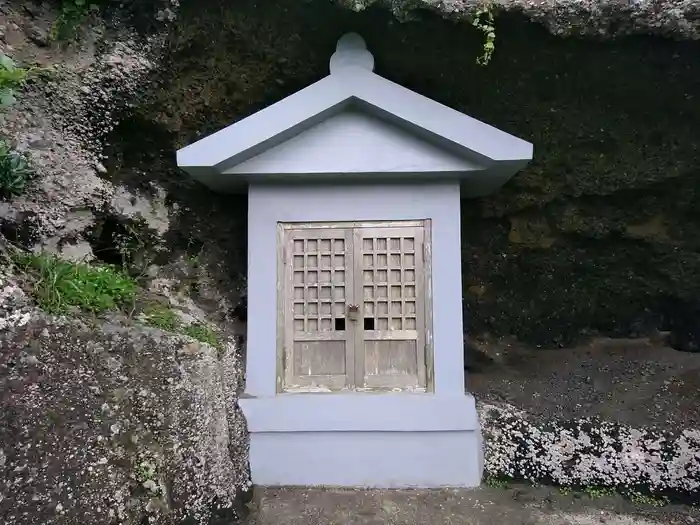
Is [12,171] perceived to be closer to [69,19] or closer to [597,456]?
[69,19]

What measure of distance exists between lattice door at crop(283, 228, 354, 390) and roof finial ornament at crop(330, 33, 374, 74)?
1.39 metres

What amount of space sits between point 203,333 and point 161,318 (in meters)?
0.46

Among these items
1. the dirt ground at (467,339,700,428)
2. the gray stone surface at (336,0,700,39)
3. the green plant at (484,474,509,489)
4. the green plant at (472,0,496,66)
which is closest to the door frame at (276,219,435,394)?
the green plant at (484,474,509,489)

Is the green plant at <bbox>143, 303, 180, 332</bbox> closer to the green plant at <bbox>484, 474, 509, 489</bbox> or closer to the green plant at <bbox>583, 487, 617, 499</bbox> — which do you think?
the green plant at <bbox>484, 474, 509, 489</bbox>

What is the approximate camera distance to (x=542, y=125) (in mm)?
5117

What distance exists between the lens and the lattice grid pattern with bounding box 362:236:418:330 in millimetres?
4684

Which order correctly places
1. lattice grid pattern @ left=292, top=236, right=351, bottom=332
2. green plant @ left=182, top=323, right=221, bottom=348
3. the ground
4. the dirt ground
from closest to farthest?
the ground
green plant @ left=182, top=323, right=221, bottom=348
lattice grid pattern @ left=292, top=236, right=351, bottom=332
the dirt ground

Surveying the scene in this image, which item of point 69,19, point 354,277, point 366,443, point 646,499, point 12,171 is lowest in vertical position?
point 646,499

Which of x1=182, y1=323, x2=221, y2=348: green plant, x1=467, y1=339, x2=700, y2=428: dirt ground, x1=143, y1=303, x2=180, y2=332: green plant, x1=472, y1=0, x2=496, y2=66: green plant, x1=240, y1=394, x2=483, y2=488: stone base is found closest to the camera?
x1=143, y1=303, x2=180, y2=332: green plant

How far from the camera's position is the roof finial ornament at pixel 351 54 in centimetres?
467

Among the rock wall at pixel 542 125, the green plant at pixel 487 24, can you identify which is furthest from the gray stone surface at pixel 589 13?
the rock wall at pixel 542 125

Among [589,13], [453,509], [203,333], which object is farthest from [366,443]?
[589,13]

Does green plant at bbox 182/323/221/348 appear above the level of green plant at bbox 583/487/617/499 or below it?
above

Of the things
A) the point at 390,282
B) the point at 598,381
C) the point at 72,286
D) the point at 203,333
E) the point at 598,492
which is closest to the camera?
Answer: the point at 72,286
